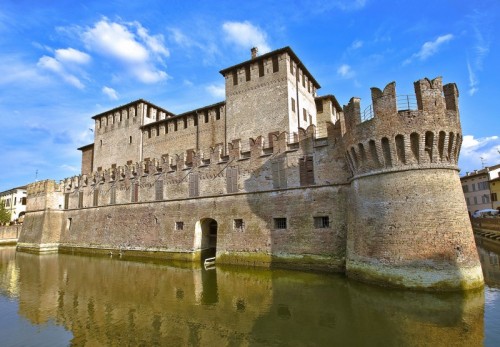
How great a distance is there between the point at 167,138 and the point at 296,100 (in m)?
14.2

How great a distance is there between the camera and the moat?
8812 mm

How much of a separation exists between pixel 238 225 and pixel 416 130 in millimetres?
12127

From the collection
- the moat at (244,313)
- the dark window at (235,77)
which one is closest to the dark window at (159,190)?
the moat at (244,313)

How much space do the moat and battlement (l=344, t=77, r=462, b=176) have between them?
5538mm

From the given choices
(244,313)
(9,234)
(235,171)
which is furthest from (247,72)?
(9,234)

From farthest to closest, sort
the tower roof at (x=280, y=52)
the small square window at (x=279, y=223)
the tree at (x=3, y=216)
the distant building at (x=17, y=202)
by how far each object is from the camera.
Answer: the distant building at (x=17, y=202), the tree at (x=3, y=216), the tower roof at (x=280, y=52), the small square window at (x=279, y=223)

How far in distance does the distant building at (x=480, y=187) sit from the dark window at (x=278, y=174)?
129 ft

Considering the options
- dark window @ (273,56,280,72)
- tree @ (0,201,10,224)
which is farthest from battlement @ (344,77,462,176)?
tree @ (0,201,10,224)

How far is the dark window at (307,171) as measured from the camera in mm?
18438

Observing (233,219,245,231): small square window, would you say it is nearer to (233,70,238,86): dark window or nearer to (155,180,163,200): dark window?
(155,180,163,200): dark window

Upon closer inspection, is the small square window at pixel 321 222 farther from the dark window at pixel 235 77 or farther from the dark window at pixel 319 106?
the dark window at pixel 319 106

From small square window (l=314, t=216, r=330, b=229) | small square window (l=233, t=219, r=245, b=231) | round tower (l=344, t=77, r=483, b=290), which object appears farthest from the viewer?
small square window (l=233, t=219, r=245, b=231)

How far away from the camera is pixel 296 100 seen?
26.0m

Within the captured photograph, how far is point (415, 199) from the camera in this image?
13219 millimetres
